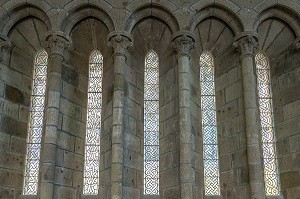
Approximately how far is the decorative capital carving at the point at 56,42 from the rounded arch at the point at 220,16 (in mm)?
3213

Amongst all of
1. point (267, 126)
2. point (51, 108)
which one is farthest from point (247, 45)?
point (51, 108)

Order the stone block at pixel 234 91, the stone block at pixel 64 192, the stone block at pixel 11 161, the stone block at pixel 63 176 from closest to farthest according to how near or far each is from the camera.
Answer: the stone block at pixel 64 192 < the stone block at pixel 63 176 < the stone block at pixel 11 161 < the stone block at pixel 234 91

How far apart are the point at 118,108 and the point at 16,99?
2.65 m

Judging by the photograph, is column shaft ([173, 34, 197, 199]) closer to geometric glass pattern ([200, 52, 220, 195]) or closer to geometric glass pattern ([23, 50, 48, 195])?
geometric glass pattern ([200, 52, 220, 195])

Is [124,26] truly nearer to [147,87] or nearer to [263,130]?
[147,87]

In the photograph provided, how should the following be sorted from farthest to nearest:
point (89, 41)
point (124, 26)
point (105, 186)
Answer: point (89, 41)
point (124, 26)
point (105, 186)

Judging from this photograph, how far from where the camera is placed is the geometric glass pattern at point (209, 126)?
10500 millimetres

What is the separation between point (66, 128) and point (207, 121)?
3.47 m

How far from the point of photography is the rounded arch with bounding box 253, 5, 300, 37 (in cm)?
1104

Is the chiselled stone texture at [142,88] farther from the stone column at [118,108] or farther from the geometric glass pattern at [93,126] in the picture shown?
the geometric glass pattern at [93,126]

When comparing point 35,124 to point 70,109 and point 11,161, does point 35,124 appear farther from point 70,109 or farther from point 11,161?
point 11,161

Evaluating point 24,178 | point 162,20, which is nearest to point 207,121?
point 162,20

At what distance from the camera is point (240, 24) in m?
10.9

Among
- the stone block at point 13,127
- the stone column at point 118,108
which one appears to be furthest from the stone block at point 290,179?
the stone block at point 13,127
